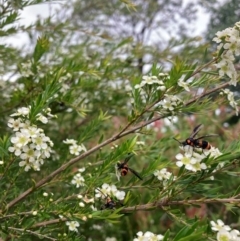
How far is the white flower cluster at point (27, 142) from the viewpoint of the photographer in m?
0.99

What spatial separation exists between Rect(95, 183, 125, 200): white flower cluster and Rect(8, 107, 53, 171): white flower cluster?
0.17 metres

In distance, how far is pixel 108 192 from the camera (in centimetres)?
109

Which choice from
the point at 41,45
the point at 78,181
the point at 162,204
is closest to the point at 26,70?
the point at 41,45

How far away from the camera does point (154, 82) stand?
42.5 inches

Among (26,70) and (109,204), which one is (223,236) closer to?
(109,204)

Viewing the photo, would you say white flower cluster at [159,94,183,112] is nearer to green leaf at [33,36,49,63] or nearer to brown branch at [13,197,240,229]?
brown branch at [13,197,240,229]

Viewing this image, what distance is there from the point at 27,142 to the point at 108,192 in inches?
9.7

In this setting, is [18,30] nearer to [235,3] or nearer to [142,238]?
[142,238]

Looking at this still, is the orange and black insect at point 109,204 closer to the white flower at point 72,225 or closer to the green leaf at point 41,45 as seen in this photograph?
the white flower at point 72,225

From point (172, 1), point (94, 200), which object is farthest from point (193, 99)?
point (172, 1)

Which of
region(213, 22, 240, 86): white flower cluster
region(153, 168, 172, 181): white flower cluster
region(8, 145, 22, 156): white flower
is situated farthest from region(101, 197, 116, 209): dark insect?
region(213, 22, 240, 86): white flower cluster

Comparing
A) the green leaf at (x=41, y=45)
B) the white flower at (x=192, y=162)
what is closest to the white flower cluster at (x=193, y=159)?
Result: the white flower at (x=192, y=162)

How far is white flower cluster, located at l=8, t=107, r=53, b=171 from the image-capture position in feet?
3.25

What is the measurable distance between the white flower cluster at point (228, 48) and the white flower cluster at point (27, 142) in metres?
0.46
